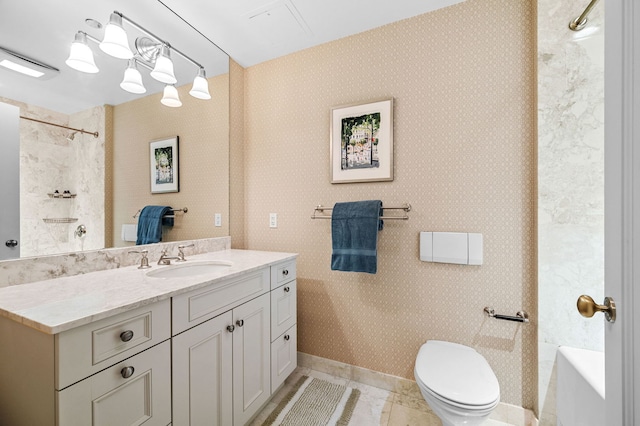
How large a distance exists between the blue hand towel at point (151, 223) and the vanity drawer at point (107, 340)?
28.9 inches

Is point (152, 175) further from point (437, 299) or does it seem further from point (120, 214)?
point (437, 299)

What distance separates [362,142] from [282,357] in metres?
1.50

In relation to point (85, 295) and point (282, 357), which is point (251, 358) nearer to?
point (282, 357)

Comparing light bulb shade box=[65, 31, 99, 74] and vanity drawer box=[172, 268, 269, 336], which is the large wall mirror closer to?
light bulb shade box=[65, 31, 99, 74]

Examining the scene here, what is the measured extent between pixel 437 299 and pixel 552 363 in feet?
1.93

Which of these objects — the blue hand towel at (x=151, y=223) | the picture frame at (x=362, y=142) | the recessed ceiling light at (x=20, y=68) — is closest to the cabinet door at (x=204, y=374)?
the blue hand towel at (x=151, y=223)

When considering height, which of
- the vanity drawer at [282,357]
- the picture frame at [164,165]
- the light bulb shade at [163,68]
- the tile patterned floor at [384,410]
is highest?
the light bulb shade at [163,68]

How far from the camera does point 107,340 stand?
0.76 m

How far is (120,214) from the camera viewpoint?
1.34m

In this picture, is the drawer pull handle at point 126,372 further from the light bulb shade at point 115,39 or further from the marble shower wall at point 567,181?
the marble shower wall at point 567,181

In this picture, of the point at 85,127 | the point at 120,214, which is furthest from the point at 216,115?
the point at 120,214

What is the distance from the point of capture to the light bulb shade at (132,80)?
1.36 metres

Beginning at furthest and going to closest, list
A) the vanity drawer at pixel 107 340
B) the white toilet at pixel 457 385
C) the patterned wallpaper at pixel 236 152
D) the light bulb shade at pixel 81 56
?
the patterned wallpaper at pixel 236 152
the light bulb shade at pixel 81 56
the white toilet at pixel 457 385
the vanity drawer at pixel 107 340

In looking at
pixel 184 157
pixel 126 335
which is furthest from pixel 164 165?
pixel 126 335
